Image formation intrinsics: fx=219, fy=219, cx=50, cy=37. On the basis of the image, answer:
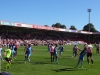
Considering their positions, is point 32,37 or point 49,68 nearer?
point 49,68

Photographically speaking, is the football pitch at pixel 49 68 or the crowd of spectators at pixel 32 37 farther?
the crowd of spectators at pixel 32 37

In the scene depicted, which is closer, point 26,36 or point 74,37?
point 26,36

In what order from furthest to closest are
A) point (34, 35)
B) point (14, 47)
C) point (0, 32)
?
point (34, 35) < point (0, 32) < point (14, 47)

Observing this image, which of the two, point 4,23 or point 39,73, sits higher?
point 4,23

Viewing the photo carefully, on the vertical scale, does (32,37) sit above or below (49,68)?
above

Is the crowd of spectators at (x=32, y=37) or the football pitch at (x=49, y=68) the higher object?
the crowd of spectators at (x=32, y=37)

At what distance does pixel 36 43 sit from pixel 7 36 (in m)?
9.32

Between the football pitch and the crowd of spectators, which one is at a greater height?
the crowd of spectators

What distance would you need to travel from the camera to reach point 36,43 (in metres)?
69.1

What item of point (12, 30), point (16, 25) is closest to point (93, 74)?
point (16, 25)

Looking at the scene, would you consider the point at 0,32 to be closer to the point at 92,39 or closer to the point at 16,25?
the point at 16,25

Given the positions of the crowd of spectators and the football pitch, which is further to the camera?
the crowd of spectators

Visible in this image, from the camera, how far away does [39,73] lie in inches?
588

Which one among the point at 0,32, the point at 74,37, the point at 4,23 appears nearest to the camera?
the point at 4,23
